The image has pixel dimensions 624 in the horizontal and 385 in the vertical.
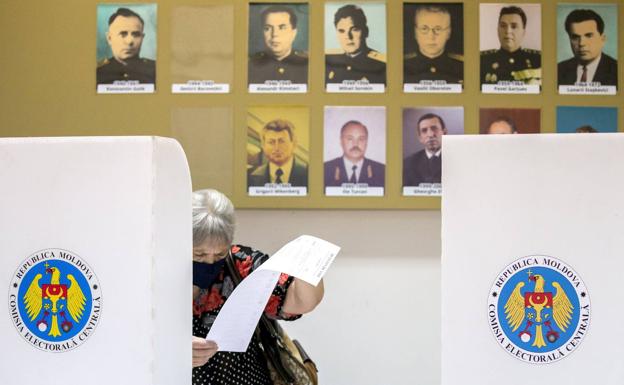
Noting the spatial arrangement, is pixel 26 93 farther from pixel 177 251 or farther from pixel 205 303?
pixel 177 251

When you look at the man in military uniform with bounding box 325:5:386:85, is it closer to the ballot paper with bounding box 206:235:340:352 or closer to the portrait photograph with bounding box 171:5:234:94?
the portrait photograph with bounding box 171:5:234:94

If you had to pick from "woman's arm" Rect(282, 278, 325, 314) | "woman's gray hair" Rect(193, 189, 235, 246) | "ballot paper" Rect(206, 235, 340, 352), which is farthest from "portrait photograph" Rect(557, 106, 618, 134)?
"ballot paper" Rect(206, 235, 340, 352)

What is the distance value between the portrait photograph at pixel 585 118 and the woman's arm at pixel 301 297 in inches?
43.9

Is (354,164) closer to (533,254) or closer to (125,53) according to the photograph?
(125,53)

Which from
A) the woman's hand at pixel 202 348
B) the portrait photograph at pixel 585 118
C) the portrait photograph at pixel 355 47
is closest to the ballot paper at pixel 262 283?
the woman's hand at pixel 202 348

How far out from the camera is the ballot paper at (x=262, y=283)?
3.95 feet

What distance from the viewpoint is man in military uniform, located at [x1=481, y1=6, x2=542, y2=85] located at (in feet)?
7.82

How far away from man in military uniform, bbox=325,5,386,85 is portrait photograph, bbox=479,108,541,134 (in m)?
0.38

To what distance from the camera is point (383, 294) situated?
7.89 ft

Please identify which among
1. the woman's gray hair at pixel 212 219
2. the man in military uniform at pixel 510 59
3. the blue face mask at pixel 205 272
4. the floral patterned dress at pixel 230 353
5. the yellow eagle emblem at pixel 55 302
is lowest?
the floral patterned dress at pixel 230 353

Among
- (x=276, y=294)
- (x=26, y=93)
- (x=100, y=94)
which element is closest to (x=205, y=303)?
(x=276, y=294)

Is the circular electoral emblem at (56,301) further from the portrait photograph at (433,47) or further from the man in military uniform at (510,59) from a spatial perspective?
the man in military uniform at (510,59)

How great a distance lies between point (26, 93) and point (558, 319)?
212cm

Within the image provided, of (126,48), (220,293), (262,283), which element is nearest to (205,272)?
(220,293)
